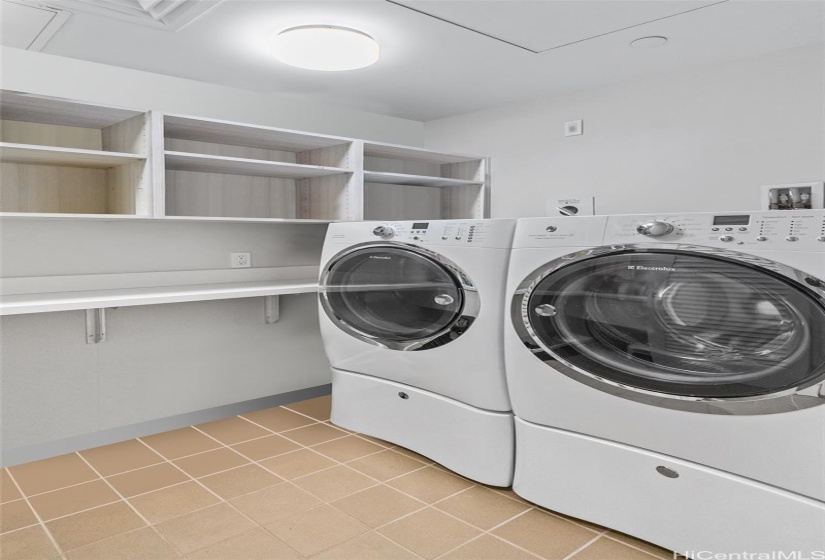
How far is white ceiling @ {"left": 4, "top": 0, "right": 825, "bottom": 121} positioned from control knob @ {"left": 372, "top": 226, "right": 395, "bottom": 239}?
0.82m

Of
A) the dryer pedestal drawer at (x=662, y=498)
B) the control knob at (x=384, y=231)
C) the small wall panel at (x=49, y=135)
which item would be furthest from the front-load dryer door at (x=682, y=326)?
the small wall panel at (x=49, y=135)

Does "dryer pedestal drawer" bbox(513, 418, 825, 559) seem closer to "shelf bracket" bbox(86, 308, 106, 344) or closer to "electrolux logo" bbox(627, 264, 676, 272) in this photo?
"electrolux logo" bbox(627, 264, 676, 272)

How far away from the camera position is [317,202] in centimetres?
336

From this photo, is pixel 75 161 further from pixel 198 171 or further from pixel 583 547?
pixel 583 547

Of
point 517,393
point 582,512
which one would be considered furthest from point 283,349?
point 582,512

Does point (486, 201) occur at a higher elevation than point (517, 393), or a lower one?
higher

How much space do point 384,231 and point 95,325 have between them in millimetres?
1441

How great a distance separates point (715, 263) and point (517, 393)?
0.80 m

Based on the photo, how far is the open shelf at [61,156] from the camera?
2176 mm

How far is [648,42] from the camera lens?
2.54 m

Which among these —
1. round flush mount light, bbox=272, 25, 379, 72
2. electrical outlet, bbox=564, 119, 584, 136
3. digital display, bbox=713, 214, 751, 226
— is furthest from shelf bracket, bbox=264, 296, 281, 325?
digital display, bbox=713, 214, 751, 226

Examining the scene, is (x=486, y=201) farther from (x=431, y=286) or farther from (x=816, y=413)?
(x=816, y=413)

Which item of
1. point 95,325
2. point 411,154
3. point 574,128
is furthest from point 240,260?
point 574,128

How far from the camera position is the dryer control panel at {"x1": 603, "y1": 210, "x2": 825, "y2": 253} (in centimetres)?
146
